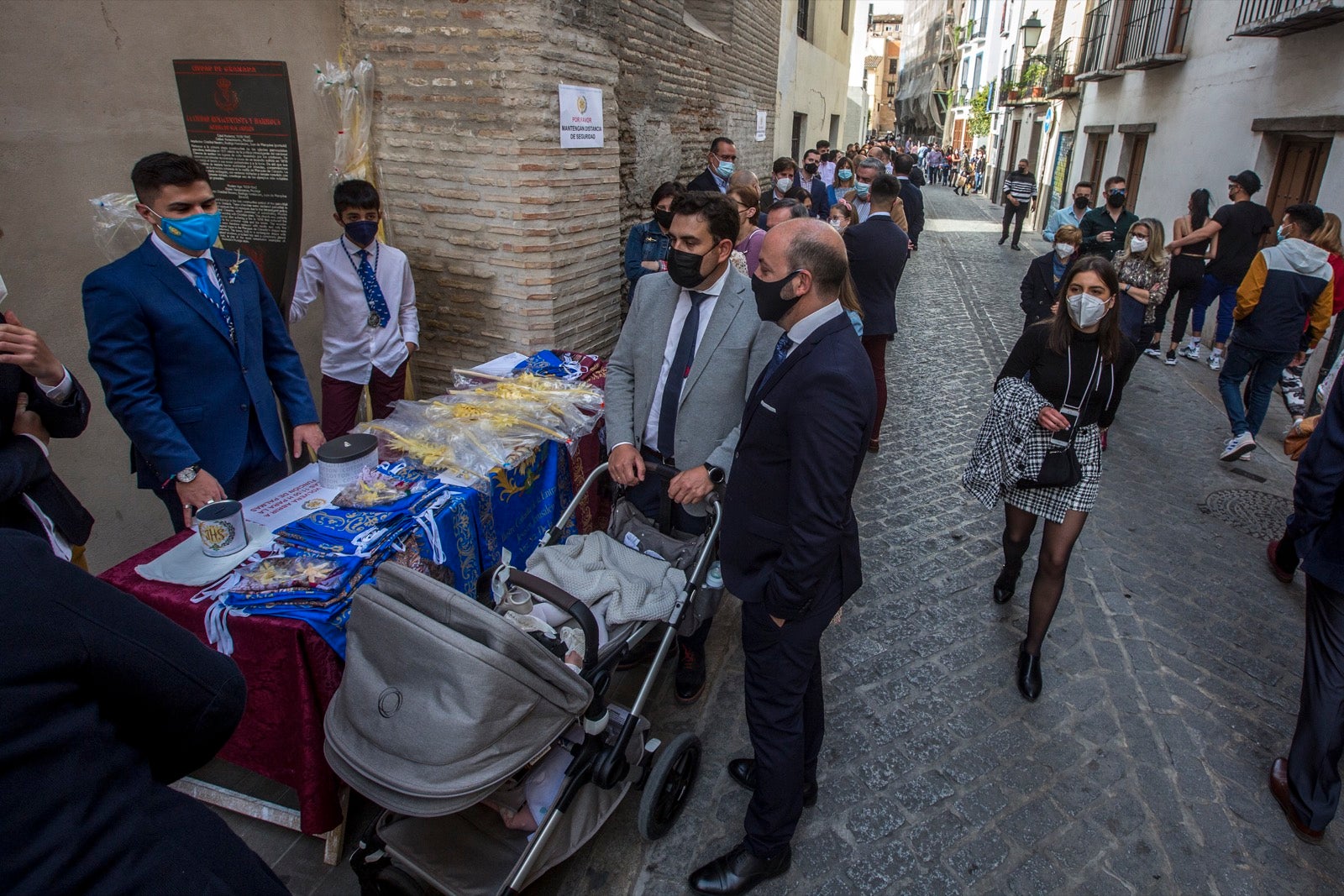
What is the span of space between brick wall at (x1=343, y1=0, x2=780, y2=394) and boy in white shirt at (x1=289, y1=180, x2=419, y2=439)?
833mm

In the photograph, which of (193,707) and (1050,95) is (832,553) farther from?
(1050,95)

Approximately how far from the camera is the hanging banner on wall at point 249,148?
3.71 metres

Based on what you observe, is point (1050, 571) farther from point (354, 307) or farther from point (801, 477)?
point (354, 307)

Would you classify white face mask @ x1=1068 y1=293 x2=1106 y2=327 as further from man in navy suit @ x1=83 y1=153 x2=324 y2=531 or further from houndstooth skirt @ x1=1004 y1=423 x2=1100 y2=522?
man in navy suit @ x1=83 y1=153 x2=324 y2=531

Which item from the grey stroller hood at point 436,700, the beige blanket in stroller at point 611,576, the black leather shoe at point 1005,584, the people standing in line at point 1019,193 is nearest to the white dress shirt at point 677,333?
the beige blanket in stroller at point 611,576

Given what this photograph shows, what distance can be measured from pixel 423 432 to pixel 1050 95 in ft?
76.5

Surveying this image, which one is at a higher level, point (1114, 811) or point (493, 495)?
point (493, 495)

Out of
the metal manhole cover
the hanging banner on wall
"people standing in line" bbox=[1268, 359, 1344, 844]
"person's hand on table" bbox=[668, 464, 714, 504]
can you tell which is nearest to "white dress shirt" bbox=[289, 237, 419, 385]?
the hanging banner on wall

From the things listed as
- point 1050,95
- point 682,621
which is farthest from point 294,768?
point 1050,95

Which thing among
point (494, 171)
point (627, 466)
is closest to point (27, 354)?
point (627, 466)

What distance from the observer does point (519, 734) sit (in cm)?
207

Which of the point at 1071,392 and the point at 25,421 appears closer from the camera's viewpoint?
the point at 25,421

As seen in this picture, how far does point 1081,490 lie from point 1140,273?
150 inches

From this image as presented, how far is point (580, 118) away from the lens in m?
5.45
